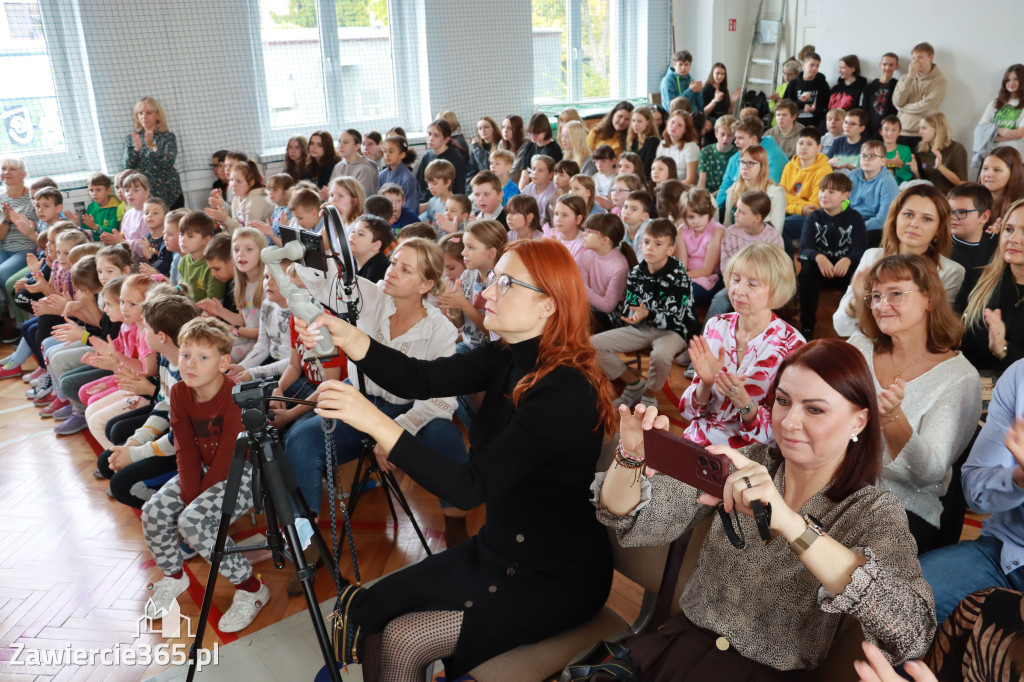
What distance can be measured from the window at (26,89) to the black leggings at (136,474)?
17.6 feet

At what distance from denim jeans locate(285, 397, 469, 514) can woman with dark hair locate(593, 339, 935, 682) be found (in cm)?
130

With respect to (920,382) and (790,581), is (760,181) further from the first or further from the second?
(790,581)

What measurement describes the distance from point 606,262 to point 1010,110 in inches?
213

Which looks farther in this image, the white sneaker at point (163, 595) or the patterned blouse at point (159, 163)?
the patterned blouse at point (159, 163)

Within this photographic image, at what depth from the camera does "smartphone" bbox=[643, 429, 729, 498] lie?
1.32 m

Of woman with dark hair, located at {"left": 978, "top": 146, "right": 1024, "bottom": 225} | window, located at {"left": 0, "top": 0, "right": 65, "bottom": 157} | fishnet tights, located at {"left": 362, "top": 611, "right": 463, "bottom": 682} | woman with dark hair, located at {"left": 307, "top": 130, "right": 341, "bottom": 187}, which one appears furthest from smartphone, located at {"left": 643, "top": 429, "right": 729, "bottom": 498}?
window, located at {"left": 0, "top": 0, "right": 65, "bottom": 157}

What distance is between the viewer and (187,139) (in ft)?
24.7

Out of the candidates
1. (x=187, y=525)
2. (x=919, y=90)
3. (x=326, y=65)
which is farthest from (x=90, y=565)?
(x=919, y=90)

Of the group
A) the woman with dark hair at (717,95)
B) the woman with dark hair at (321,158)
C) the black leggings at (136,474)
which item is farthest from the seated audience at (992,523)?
the woman with dark hair at (717,95)

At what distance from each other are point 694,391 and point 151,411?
2.51 m

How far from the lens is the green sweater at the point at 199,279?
4.39 metres

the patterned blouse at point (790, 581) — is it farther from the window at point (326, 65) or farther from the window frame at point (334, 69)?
the window at point (326, 65)

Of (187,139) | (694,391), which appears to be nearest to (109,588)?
(694,391)

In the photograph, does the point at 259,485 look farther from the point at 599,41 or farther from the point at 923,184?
the point at 599,41
